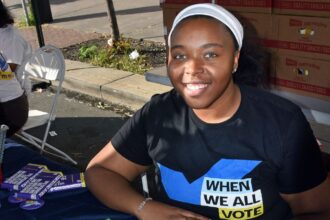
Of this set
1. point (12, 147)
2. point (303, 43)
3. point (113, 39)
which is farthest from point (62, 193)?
point (113, 39)

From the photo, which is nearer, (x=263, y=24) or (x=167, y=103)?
(x=167, y=103)

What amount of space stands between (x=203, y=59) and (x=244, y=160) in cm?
35

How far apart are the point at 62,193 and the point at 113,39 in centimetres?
491

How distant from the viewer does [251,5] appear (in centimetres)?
310

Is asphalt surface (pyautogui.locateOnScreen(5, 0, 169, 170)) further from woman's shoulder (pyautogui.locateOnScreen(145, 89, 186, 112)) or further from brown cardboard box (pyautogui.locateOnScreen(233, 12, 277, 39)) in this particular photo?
woman's shoulder (pyautogui.locateOnScreen(145, 89, 186, 112))

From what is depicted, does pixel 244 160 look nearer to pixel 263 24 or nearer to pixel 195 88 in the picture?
pixel 195 88

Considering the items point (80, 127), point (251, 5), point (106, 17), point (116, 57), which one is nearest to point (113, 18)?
point (116, 57)

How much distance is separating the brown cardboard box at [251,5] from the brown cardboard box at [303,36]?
0.09 metres

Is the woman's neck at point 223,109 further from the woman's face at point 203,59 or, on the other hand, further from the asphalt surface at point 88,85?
the asphalt surface at point 88,85

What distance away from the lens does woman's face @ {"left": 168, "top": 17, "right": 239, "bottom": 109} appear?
1.44 meters

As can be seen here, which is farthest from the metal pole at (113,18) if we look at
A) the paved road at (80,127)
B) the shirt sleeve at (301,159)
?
the shirt sleeve at (301,159)

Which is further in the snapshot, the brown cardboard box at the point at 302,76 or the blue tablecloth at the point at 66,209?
the brown cardboard box at the point at 302,76

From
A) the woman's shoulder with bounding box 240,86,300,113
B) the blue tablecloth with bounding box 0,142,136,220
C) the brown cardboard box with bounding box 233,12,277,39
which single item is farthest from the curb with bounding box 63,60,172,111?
the woman's shoulder with bounding box 240,86,300,113

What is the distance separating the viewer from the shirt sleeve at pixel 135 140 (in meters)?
1.69
